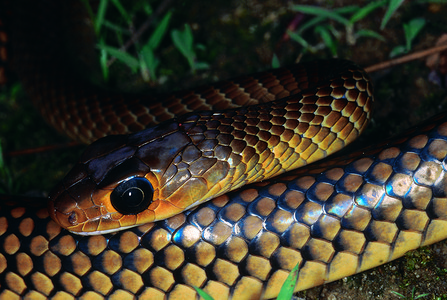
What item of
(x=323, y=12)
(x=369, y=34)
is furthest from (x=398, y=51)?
(x=323, y=12)

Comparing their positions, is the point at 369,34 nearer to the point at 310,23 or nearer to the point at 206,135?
the point at 310,23

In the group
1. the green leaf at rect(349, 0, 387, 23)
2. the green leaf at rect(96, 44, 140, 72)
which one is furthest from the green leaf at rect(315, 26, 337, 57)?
the green leaf at rect(96, 44, 140, 72)

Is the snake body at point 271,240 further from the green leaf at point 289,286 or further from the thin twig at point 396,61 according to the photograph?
the thin twig at point 396,61

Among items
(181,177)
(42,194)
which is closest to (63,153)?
(42,194)

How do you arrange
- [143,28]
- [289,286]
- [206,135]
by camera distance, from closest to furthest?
[289,286] < [206,135] < [143,28]

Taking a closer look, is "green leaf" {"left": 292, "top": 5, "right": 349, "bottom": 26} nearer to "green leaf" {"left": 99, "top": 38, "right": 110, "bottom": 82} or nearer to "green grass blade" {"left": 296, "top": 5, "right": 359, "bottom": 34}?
"green grass blade" {"left": 296, "top": 5, "right": 359, "bottom": 34}
